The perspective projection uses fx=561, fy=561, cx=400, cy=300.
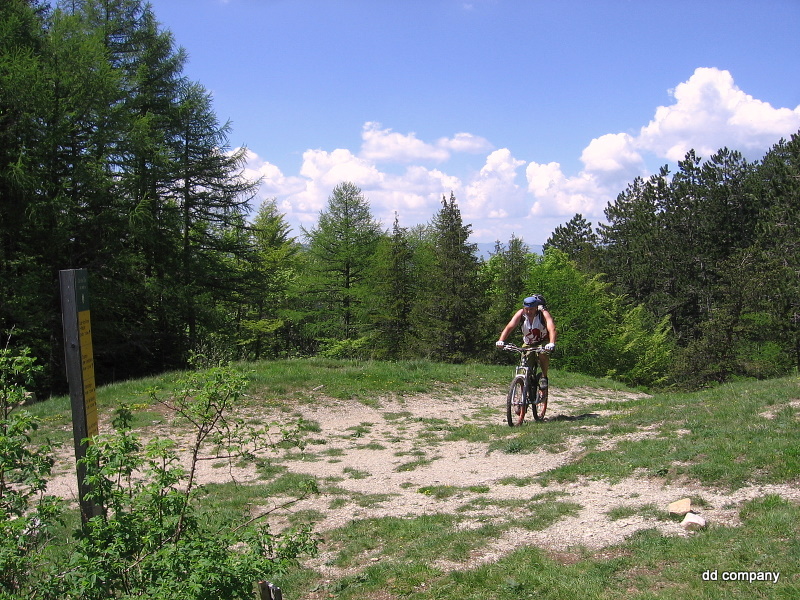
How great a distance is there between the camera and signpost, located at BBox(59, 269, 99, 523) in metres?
3.42

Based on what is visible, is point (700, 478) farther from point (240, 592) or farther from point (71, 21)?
point (71, 21)

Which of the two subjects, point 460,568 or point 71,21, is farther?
point 71,21

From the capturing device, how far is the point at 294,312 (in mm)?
35125

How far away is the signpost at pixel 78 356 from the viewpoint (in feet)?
11.2

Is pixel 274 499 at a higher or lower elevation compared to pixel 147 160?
lower

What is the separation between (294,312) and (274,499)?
28.9m

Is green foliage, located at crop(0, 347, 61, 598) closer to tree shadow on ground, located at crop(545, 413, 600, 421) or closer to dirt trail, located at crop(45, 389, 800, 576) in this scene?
dirt trail, located at crop(45, 389, 800, 576)

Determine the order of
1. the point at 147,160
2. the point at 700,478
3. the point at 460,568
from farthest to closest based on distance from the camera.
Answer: the point at 147,160 → the point at 700,478 → the point at 460,568

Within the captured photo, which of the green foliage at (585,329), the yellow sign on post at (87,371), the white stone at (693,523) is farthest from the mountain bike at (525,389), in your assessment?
the green foliage at (585,329)

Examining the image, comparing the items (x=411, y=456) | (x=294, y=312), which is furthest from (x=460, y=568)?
(x=294, y=312)

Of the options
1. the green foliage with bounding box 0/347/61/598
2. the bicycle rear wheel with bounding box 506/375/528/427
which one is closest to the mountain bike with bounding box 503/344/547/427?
the bicycle rear wheel with bounding box 506/375/528/427

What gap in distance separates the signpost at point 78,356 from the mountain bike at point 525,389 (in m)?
6.43

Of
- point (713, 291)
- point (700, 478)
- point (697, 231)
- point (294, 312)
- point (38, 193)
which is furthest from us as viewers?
point (697, 231)

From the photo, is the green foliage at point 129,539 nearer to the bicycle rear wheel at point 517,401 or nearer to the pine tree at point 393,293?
the bicycle rear wheel at point 517,401
